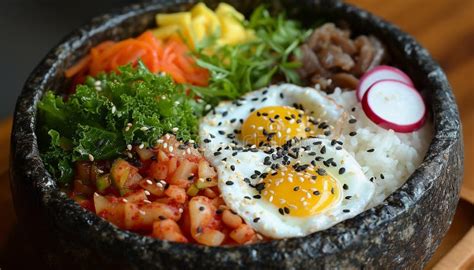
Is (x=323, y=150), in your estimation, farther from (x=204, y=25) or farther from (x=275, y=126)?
(x=204, y=25)

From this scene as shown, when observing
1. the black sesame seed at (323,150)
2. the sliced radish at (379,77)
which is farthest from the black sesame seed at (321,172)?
the sliced radish at (379,77)

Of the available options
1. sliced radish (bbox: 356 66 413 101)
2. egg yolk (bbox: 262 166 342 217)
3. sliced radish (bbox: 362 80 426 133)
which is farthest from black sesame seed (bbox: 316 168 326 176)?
sliced radish (bbox: 356 66 413 101)

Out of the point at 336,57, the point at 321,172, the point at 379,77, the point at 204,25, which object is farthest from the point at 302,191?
the point at 204,25

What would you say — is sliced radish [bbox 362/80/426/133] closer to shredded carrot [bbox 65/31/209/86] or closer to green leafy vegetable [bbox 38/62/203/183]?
green leafy vegetable [bbox 38/62/203/183]

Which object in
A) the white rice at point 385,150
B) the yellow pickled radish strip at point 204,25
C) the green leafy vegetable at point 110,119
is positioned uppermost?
the green leafy vegetable at point 110,119

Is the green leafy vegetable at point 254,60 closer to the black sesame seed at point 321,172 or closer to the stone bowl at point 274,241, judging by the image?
the stone bowl at point 274,241

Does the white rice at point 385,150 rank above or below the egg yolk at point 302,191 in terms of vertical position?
below

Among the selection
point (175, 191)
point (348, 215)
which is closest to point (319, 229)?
point (348, 215)
